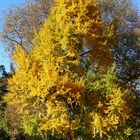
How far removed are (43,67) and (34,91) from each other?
3.58 ft

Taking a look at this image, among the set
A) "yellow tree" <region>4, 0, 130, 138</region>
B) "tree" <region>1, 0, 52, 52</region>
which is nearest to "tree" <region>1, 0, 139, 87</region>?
"tree" <region>1, 0, 52, 52</region>

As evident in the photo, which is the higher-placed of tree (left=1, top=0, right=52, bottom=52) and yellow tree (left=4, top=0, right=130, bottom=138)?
tree (left=1, top=0, right=52, bottom=52)

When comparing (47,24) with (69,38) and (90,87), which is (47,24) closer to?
(69,38)

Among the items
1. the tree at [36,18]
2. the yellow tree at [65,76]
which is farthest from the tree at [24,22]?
the yellow tree at [65,76]

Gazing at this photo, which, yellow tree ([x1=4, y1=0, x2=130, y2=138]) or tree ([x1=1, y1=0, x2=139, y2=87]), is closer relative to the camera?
yellow tree ([x1=4, y1=0, x2=130, y2=138])

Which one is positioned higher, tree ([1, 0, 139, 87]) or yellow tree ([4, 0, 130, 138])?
tree ([1, 0, 139, 87])

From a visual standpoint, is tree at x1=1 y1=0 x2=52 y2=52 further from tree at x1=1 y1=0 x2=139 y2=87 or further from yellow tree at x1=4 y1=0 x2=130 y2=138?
yellow tree at x1=4 y1=0 x2=130 y2=138

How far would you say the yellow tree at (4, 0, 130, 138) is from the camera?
18562 mm

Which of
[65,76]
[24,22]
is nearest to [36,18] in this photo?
[24,22]

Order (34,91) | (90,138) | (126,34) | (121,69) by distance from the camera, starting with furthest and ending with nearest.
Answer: (126,34) → (121,69) → (90,138) → (34,91)

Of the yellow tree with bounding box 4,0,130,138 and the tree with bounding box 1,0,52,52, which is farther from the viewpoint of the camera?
the tree with bounding box 1,0,52,52

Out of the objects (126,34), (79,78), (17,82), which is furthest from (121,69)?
(17,82)

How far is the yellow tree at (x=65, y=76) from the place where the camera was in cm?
1856

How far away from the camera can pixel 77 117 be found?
1928cm
